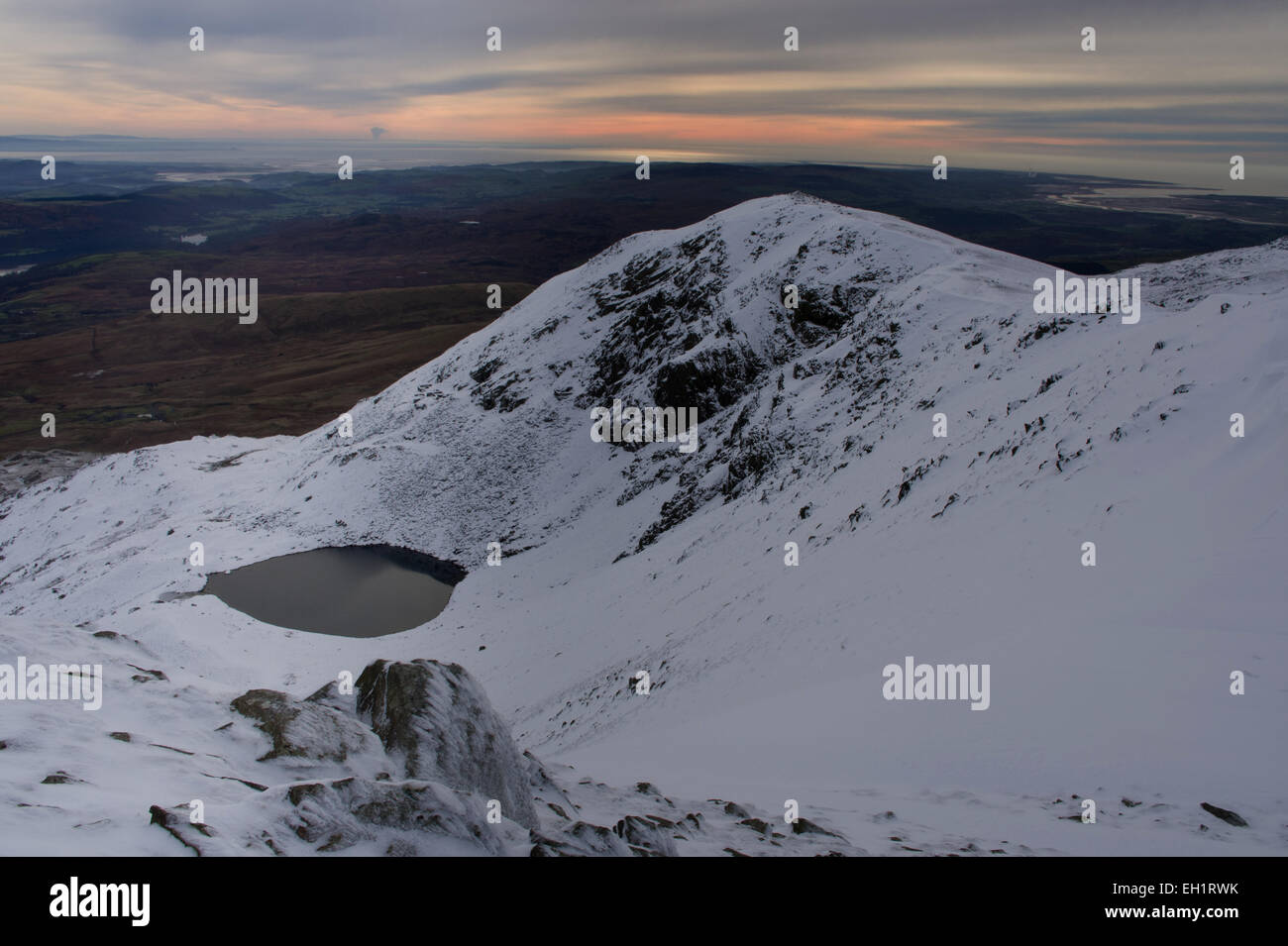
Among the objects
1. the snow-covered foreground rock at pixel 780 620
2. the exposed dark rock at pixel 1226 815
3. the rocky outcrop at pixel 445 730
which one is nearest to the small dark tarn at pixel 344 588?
the snow-covered foreground rock at pixel 780 620

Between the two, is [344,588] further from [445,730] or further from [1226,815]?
[1226,815]

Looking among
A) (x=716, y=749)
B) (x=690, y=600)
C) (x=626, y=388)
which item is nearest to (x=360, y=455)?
(x=626, y=388)

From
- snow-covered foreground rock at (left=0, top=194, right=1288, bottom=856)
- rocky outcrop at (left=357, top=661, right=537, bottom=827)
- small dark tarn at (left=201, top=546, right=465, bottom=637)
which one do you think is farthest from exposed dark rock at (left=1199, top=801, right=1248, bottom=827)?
small dark tarn at (left=201, top=546, right=465, bottom=637)

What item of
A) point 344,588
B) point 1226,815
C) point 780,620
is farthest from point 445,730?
point 344,588

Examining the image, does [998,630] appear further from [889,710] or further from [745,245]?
[745,245]

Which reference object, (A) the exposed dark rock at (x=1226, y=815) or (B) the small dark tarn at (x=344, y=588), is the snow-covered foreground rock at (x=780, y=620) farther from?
(B) the small dark tarn at (x=344, y=588)
